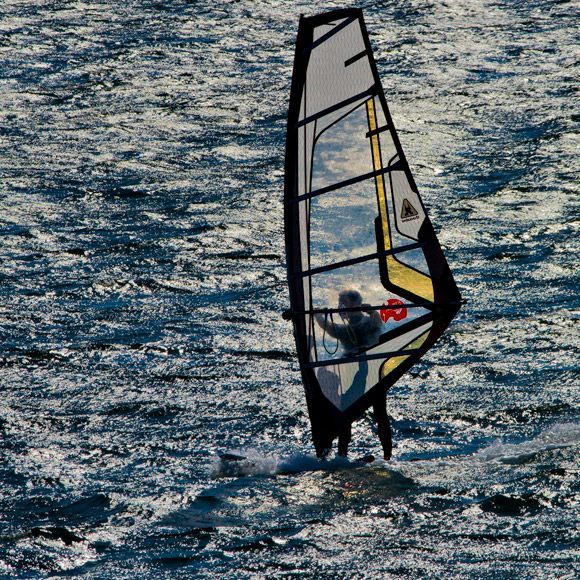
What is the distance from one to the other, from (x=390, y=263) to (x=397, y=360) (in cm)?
94

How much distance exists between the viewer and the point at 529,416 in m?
12.1

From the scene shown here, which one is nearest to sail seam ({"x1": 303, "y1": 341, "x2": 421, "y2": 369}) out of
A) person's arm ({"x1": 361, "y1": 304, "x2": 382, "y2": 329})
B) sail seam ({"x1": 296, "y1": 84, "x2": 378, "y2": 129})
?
person's arm ({"x1": 361, "y1": 304, "x2": 382, "y2": 329})

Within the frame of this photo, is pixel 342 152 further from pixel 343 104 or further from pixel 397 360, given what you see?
pixel 397 360

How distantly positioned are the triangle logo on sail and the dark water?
2.34 metres

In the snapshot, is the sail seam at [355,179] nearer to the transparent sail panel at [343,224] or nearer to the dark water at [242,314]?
the transparent sail panel at [343,224]

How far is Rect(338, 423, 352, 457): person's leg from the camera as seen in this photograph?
432 inches

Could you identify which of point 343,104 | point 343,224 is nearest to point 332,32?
point 343,104

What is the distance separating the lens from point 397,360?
36.0 ft

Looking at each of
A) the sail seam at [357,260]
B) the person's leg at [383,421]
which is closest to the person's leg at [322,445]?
the person's leg at [383,421]

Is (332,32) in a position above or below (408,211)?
above

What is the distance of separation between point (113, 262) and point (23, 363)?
3.25m

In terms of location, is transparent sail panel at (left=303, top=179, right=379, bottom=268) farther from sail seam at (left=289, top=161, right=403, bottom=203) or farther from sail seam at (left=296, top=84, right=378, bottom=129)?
sail seam at (left=296, top=84, right=378, bottom=129)

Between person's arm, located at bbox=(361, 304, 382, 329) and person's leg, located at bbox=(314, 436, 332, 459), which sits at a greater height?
person's arm, located at bbox=(361, 304, 382, 329)

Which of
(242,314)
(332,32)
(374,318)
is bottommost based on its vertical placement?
(242,314)
